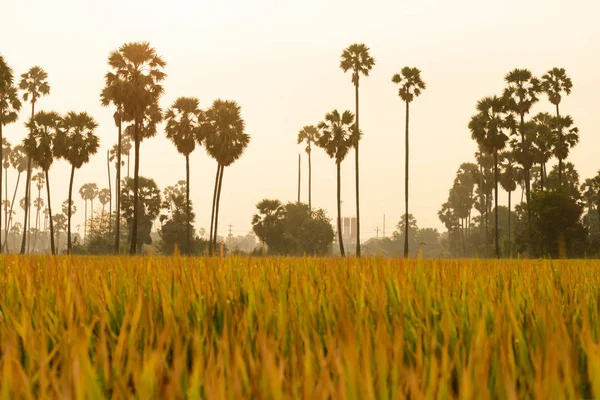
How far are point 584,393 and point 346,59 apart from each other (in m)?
63.5

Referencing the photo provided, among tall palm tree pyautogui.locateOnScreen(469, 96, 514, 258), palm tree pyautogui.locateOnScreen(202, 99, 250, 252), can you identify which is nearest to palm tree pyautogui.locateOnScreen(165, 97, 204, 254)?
palm tree pyautogui.locateOnScreen(202, 99, 250, 252)

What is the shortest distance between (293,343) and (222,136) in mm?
55812

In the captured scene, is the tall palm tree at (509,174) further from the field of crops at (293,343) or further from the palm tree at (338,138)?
the field of crops at (293,343)

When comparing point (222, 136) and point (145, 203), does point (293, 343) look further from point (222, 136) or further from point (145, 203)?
point (145, 203)

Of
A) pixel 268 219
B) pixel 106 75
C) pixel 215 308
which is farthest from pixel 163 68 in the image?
pixel 215 308

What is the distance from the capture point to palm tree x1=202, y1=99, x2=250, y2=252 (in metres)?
57.1

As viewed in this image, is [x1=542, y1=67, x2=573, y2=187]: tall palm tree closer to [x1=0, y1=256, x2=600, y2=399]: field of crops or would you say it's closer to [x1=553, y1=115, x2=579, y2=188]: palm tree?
[x1=553, y1=115, x2=579, y2=188]: palm tree

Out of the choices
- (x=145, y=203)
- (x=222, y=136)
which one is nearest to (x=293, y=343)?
(x=222, y=136)

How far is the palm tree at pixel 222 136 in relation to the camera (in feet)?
187

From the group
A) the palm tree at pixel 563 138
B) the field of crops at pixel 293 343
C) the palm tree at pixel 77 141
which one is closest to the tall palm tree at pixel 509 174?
the palm tree at pixel 563 138

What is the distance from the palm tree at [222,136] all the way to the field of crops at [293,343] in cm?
5248

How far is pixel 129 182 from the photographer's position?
283 ft

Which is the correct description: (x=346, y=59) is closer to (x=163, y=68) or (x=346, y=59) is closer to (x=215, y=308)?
(x=163, y=68)

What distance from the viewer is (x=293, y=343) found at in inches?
91.7
